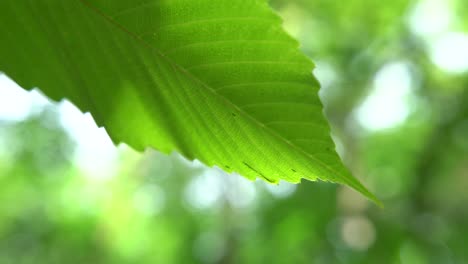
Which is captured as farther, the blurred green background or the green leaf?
the blurred green background

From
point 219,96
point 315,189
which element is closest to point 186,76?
point 219,96

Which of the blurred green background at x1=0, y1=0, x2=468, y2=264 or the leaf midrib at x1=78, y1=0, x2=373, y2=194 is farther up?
the blurred green background at x1=0, y1=0, x2=468, y2=264

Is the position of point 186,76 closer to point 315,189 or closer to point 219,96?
point 219,96

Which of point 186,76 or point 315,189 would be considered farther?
point 315,189

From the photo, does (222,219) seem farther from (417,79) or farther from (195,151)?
(195,151)

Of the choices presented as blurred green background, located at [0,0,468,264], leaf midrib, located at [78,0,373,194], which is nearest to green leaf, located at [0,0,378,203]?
leaf midrib, located at [78,0,373,194]

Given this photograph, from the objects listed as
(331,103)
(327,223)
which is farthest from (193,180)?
(327,223)

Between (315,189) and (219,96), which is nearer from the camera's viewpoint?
(219,96)

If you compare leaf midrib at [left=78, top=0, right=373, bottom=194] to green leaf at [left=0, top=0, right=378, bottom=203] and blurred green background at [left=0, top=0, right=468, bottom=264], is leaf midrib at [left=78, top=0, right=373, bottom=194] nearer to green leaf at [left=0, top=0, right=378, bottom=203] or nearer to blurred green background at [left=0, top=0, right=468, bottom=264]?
green leaf at [left=0, top=0, right=378, bottom=203]
